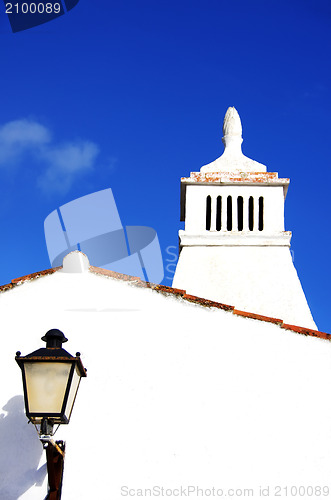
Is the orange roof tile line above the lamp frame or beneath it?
above

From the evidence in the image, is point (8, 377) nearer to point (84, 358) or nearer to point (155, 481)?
point (84, 358)

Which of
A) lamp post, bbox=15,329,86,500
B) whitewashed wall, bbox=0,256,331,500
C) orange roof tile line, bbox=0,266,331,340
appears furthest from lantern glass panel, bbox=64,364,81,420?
orange roof tile line, bbox=0,266,331,340

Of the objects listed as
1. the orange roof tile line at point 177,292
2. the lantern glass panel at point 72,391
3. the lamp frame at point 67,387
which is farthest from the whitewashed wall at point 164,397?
the lamp frame at point 67,387

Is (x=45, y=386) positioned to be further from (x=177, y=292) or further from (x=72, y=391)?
(x=177, y=292)

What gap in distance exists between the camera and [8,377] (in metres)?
6.43

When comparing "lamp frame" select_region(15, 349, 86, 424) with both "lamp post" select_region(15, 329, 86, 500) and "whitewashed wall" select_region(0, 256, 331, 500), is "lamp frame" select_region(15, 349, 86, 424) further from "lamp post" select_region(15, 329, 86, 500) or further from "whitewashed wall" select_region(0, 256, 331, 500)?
"whitewashed wall" select_region(0, 256, 331, 500)

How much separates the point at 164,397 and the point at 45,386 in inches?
91.9

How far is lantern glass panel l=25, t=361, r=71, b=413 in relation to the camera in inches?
169

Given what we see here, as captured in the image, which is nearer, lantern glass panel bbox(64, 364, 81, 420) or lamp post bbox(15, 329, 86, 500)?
lamp post bbox(15, 329, 86, 500)

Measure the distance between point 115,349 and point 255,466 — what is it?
201 cm

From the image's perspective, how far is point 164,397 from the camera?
637 centimetres

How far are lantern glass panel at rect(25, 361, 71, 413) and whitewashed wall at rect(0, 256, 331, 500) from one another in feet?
6.11

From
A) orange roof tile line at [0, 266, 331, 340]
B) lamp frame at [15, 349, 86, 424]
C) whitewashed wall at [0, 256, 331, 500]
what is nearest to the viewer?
lamp frame at [15, 349, 86, 424]

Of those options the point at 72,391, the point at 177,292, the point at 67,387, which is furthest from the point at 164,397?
the point at 67,387
